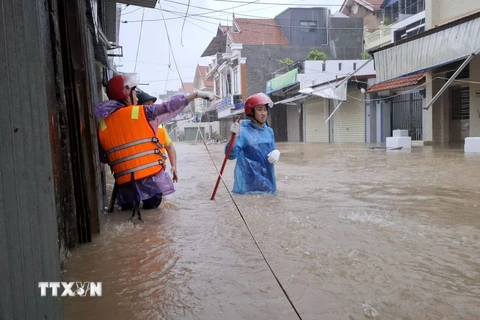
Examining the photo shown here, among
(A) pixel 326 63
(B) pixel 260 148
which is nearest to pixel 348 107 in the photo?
(A) pixel 326 63

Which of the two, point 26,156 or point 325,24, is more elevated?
point 325,24

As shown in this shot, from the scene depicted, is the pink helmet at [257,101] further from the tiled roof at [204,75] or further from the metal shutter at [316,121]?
the tiled roof at [204,75]

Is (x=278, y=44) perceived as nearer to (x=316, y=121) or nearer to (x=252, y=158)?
(x=316, y=121)

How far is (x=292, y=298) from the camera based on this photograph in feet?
7.36

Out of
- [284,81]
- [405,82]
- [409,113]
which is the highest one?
[284,81]

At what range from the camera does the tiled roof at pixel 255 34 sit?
32438 mm

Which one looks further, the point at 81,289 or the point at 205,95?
the point at 205,95

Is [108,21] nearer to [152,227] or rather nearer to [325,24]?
[152,227]

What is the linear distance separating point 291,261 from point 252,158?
2.58 metres

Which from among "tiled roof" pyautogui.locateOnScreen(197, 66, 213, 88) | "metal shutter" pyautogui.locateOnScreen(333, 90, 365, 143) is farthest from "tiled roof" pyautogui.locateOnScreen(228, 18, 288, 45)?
"tiled roof" pyautogui.locateOnScreen(197, 66, 213, 88)

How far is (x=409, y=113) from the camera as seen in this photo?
18.5 m

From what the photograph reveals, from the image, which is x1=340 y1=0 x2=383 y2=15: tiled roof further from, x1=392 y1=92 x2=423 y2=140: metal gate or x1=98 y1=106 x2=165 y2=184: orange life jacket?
x1=98 y1=106 x2=165 y2=184: orange life jacket

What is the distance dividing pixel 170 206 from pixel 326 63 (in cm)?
2101

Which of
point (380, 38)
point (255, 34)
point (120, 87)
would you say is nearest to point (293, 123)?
point (380, 38)
